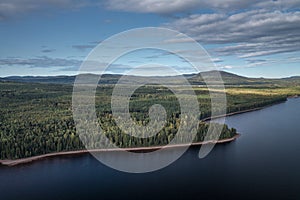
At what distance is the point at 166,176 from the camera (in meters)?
11.5

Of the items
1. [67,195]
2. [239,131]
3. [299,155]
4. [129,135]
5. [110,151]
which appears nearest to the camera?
[67,195]

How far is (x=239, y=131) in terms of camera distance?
1905cm

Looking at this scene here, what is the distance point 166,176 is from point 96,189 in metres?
2.53

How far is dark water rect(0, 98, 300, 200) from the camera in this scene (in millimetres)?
10031

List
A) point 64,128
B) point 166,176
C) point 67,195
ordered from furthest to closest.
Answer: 1. point 64,128
2. point 166,176
3. point 67,195

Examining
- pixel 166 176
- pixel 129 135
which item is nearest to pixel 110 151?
pixel 129 135

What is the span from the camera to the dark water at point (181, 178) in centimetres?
1003

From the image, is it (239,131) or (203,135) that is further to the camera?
(239,131)

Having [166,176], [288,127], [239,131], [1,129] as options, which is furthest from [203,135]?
→ [1,129]

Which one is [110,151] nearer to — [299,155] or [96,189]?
[96,189]

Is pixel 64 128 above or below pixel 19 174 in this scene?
above

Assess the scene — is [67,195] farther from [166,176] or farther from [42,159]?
[42,159]

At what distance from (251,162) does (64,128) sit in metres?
9.68

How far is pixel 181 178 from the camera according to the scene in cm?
1118
